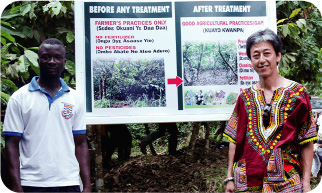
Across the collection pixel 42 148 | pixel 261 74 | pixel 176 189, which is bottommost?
pixel 176 189

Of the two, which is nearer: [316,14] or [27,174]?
[27,174]

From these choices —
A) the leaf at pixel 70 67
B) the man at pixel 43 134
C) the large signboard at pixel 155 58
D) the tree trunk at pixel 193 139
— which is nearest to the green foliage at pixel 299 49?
the large signboard at pixel 155 58

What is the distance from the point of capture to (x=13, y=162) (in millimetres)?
2738

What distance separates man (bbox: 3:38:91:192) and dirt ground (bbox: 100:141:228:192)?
Result: 247 cm

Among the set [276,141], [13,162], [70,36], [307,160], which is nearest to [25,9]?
[70,36]

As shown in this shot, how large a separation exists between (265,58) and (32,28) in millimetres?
2565

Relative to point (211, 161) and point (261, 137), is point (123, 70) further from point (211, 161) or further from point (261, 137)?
point (211, 161)

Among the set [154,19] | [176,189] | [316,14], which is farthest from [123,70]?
[316,14]

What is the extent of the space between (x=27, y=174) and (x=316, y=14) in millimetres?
4976

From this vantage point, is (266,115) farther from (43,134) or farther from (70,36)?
(70,36)

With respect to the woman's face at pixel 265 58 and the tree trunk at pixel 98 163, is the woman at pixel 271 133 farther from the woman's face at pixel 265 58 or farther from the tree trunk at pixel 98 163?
the tree trunk at pixel 98 163

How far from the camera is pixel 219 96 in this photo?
143 inches

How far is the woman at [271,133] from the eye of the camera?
8.81ft

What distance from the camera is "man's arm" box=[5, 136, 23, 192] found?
2.73 metres
